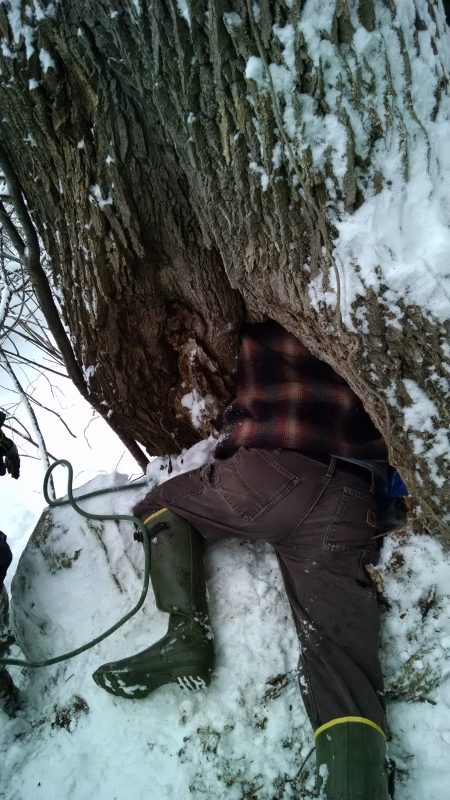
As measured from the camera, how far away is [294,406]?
157 cm

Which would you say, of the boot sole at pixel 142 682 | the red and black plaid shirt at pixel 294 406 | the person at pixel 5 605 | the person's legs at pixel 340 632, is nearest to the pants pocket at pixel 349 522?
the person's legs at pixel 340 632

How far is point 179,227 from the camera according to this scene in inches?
58.3

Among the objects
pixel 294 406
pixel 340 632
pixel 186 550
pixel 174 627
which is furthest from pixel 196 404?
pixel 340 632

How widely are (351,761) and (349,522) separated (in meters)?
0.58

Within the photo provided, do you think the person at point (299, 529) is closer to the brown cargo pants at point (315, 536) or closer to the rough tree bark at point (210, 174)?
the brown cargo pants at point (315, 536)

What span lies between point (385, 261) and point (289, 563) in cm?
92

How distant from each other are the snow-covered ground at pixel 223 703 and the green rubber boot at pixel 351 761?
0.11 meters

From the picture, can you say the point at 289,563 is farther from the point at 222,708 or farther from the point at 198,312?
the point at 198,312

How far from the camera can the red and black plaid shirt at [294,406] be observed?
153 cm

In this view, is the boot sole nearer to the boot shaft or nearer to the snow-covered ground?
the snow-covered ground

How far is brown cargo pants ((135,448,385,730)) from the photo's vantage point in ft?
4.12

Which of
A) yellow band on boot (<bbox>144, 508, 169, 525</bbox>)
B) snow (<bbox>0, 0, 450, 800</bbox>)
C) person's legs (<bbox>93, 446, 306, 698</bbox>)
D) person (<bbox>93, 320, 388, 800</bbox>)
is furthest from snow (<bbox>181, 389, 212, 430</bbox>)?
yellow band on boot (<bbox>144, 508, 169, 525</bbox>)

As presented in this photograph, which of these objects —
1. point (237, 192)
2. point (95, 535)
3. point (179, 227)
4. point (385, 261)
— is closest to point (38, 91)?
point (179, 227)

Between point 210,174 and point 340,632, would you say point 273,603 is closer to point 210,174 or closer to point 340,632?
point 340,632
